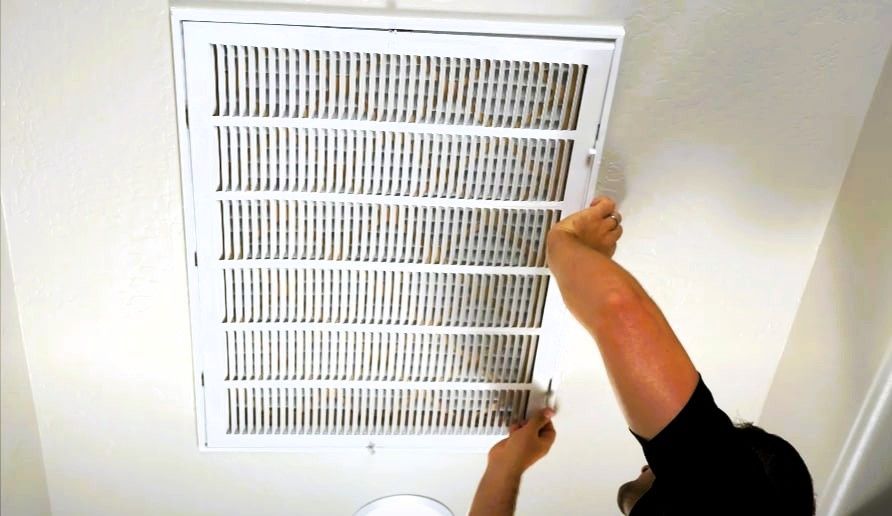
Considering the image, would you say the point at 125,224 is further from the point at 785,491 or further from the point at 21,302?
the point at 785,491

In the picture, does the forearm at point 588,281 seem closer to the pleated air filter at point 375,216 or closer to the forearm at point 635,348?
the forearm at point 635,348

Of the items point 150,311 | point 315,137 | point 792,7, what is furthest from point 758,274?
point 150,311

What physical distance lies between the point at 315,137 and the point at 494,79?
0.29m

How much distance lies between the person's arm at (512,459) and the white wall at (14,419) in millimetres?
798

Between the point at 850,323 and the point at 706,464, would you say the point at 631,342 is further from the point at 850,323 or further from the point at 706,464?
the point at 850,323

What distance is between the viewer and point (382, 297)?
143cm

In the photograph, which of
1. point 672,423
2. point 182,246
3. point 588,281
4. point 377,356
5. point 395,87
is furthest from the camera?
point 377,356

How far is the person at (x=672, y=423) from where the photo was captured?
1029 mm

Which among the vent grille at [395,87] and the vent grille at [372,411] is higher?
the vent grille at [395,87]

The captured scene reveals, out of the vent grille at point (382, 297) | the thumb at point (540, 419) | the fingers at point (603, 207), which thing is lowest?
the thumb at point (540, 419)

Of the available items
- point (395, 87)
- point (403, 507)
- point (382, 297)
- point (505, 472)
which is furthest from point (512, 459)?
point (395, 87)

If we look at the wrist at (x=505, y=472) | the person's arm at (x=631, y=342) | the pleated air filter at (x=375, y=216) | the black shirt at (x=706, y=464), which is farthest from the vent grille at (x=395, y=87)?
the wrist at (x=505, y=472)

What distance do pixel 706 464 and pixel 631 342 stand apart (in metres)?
0.17

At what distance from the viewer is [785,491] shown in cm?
111
